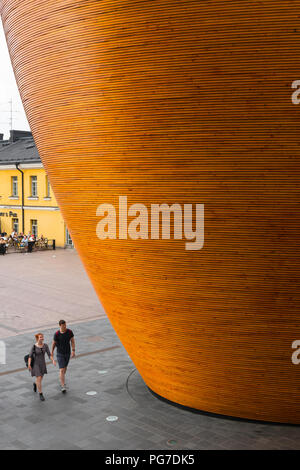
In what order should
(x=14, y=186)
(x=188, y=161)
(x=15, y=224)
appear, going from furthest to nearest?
(x=15, y=224)
(x=14, y=186)
(x=188, y=161)

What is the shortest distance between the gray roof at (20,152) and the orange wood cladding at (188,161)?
2900 cm

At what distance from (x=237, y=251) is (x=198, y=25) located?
10.8 feet

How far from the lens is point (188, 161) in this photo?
7.69m

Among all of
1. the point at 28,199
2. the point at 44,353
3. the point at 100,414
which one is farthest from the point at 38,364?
the point at 28,199

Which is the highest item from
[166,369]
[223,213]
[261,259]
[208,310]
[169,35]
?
[169,35]

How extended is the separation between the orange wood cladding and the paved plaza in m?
0.52

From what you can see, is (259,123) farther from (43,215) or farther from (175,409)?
(43,215)

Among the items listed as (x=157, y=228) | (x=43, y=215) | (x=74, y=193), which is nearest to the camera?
(x=157, y=228)

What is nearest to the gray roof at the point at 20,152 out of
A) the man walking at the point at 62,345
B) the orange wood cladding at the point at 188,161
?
the man walking at the point at 62,345

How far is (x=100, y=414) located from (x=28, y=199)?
31872 millimetres

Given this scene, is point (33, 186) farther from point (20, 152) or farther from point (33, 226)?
point (20, 152)

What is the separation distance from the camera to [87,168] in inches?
342

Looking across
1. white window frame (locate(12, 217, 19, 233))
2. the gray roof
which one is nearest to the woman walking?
the gray roof

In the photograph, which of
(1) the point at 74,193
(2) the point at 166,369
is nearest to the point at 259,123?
(1) the point at 74,193
